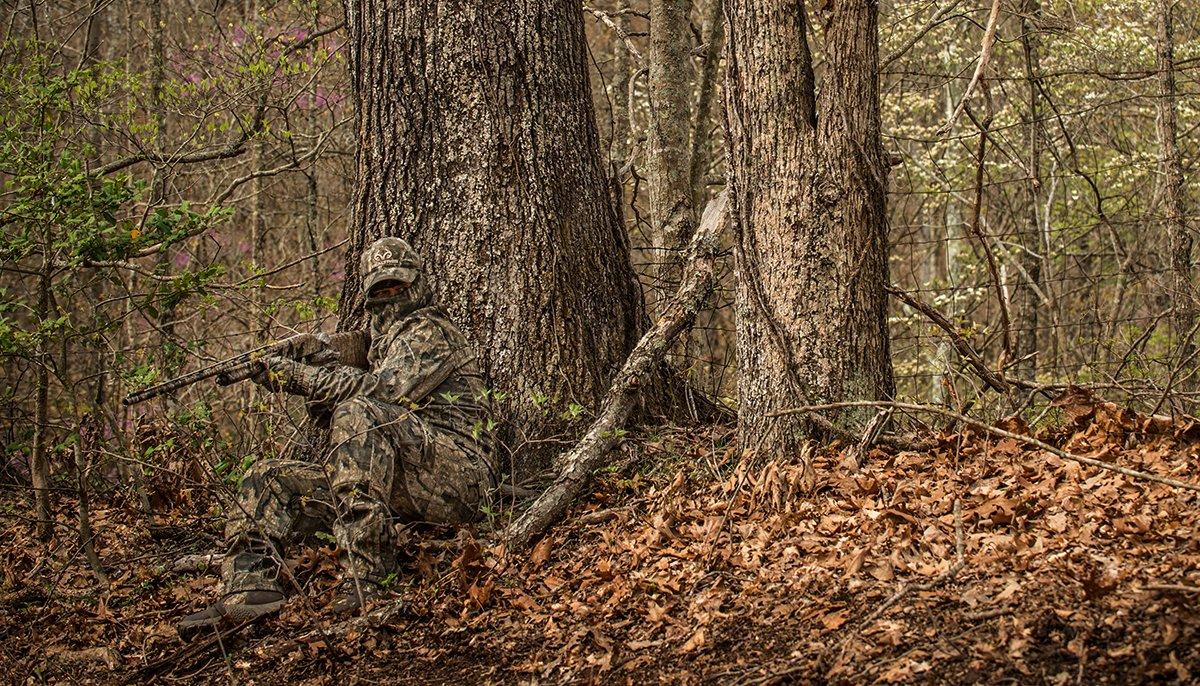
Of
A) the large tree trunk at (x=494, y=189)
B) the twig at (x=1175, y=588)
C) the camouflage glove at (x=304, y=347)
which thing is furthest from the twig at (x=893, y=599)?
the camouflage glove at (x=304, y=347)

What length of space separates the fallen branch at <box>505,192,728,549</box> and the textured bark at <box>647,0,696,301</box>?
8.62 ft

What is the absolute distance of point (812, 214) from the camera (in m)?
5.57

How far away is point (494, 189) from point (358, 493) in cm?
204

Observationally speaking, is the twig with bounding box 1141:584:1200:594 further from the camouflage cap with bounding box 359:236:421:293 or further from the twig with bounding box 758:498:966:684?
the camouflage cap with bounding box 359:236:421:293

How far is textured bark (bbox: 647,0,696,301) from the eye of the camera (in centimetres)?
920

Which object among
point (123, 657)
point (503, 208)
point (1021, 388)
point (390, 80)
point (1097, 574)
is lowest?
point (123, 657)

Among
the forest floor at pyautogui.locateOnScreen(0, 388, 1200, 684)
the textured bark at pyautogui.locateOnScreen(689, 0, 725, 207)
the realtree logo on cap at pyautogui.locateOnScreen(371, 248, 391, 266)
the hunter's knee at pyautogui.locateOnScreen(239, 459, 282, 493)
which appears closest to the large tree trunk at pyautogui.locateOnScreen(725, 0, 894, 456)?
the forest floor at pyautogui.locateOnScreen(0, 388, 1200, 684)

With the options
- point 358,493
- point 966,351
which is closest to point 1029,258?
point 966,351

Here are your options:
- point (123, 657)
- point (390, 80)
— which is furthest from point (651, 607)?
point (390, 80)

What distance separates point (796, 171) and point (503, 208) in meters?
1.86

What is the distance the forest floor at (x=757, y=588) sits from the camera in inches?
152

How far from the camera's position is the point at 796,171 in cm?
559

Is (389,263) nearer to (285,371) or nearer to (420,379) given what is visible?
(420,379)

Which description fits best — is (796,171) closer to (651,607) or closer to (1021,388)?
(1021,388)
